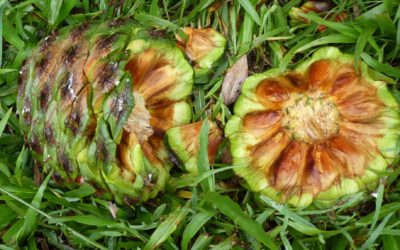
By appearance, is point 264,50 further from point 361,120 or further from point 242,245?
point 242,245

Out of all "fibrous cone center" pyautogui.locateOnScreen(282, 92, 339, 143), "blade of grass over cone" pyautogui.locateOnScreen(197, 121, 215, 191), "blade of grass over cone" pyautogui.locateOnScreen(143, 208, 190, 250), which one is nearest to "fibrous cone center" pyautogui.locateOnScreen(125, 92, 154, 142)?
"blade of grass over cone" pyautogui.locateOnScreen(197, 121, 215, 191)

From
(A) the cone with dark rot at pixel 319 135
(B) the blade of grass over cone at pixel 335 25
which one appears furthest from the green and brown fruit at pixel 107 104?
(B) the blade of grass over cone at pixel 335 25

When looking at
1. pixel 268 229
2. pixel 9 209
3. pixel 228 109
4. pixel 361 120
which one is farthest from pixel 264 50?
pixel 9 209

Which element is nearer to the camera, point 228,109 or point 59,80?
point 59,80

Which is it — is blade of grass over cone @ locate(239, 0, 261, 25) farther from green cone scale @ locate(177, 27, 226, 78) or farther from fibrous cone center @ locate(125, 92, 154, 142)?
fibrous cone center @ locate(125, 92, 154, 142)

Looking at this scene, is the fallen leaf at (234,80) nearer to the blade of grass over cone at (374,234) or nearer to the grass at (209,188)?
the grass at (209,188)

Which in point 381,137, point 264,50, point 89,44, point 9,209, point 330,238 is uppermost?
point 89,44

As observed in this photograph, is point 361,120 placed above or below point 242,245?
above
